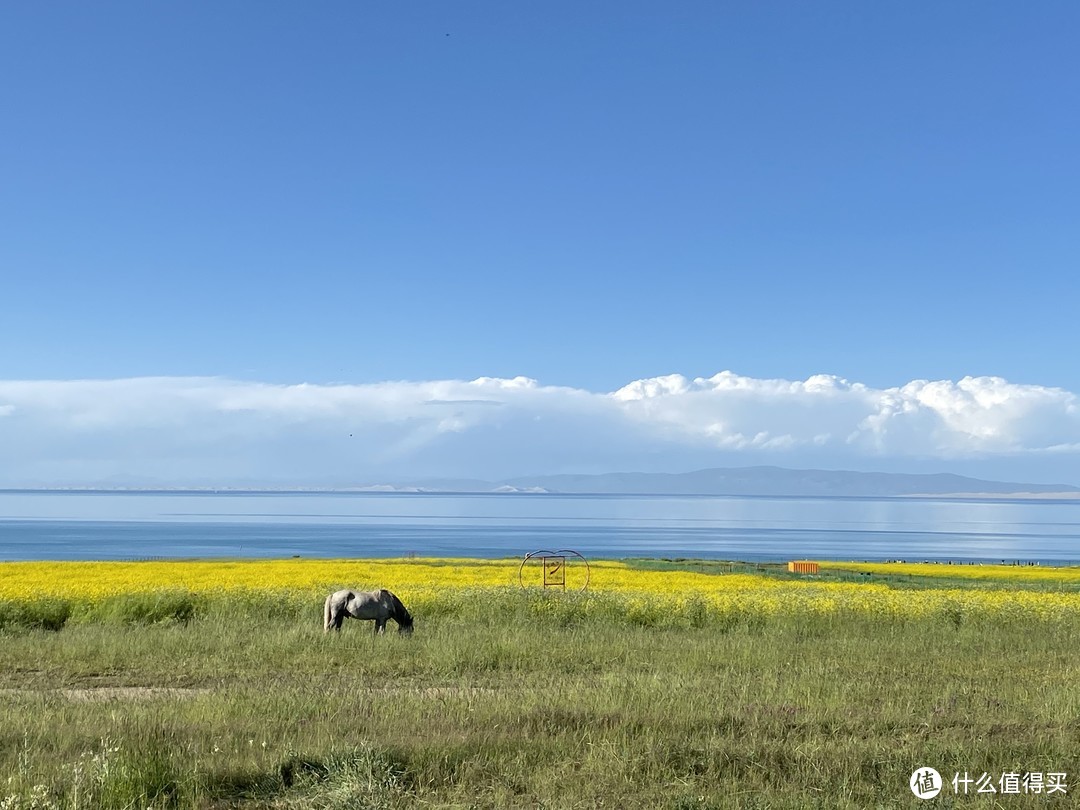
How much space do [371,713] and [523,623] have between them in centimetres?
983

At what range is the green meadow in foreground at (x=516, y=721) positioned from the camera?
7.00 meters

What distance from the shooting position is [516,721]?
8.77m

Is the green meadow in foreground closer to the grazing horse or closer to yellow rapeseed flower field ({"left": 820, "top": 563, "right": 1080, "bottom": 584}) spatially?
the grazing horse

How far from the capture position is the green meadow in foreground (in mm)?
7000

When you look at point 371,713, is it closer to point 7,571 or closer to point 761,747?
point 761,747

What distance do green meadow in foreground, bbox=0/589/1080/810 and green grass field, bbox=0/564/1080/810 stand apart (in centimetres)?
3

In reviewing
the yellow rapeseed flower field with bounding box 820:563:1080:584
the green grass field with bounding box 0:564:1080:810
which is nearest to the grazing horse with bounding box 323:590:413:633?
the green grass field with bounding box 0:564:1080:810

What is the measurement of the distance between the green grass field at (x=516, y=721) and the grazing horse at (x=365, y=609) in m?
1.19

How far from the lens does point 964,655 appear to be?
15508 millimetres

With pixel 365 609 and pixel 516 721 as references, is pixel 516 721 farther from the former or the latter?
pixel 365 609

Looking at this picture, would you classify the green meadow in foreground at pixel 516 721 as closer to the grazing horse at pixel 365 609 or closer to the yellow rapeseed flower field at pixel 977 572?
the grazing horse at pixel 365 609
